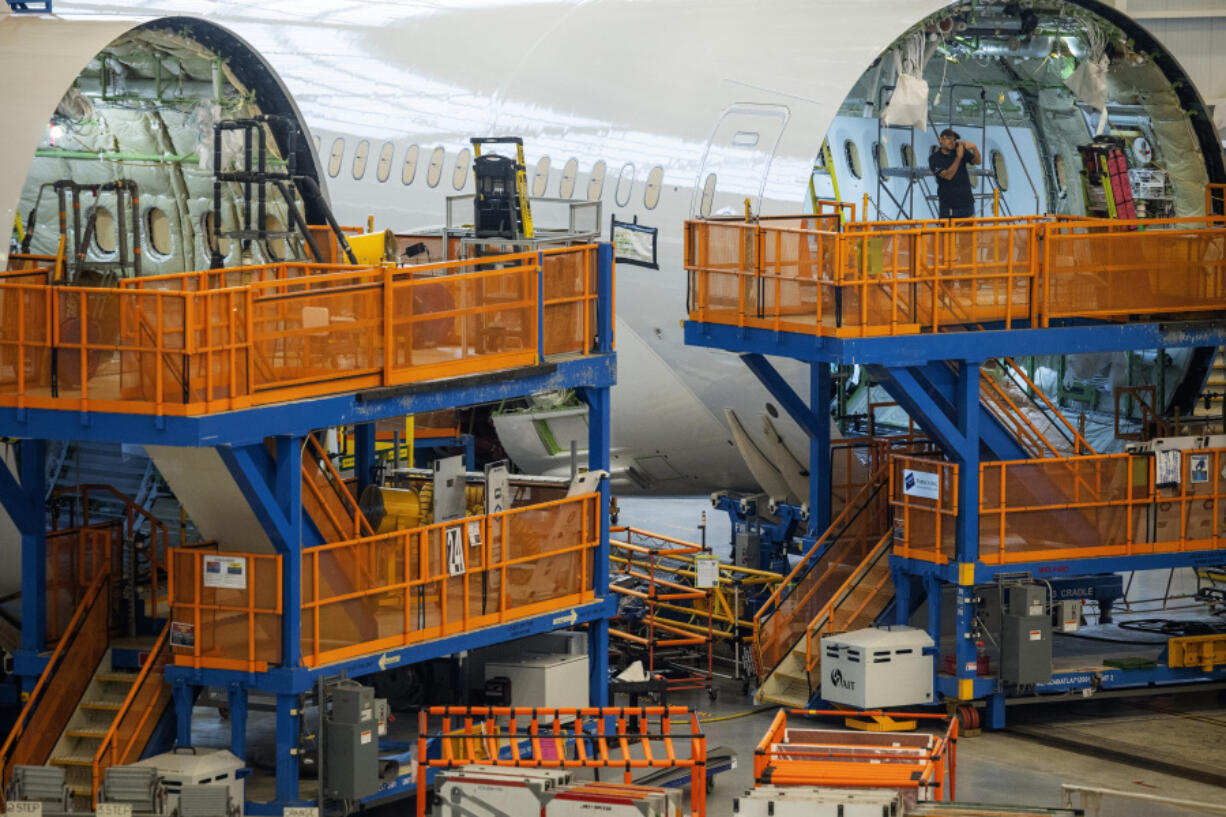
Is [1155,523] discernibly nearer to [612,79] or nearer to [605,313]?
[605,313]

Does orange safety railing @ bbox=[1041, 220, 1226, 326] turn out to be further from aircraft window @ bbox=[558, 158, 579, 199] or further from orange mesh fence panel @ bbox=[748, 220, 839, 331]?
aircraft window @ bbox=[558, 158, 579, 199]

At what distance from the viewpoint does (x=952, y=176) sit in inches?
1115

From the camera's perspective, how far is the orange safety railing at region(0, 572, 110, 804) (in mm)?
21016

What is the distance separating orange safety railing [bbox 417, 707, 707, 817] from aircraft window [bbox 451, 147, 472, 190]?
10.8 m

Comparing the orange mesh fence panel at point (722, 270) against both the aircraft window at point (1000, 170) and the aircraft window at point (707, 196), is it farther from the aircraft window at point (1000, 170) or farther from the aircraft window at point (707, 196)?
the aircraft window at point (1000, 170)

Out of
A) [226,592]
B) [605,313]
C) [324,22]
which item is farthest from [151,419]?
[324,22]

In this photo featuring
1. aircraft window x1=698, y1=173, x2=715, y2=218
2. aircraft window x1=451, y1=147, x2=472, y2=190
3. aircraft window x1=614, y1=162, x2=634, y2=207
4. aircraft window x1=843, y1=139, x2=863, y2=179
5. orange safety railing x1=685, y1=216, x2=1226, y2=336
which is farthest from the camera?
aircraft window x1=451, y1=147, x2=472, y2=190

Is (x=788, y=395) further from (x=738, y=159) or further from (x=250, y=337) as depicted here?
(x=250, y=337)

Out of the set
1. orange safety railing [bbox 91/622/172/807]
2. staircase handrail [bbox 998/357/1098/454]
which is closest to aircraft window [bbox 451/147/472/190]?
staircase handrail [bbox 998/357/1098/454]

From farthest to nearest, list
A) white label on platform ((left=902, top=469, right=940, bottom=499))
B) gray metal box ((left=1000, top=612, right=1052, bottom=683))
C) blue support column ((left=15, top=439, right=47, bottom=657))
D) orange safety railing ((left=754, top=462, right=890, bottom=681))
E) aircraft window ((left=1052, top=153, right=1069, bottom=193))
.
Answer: aircraft window ((left=1052, top=153, right=1069, bottom=193)), orange safety railing ((left=754, top=462, right=890, bottom=681)), white label on platform ((left=902, top=469, right=940, bottom=499)), gray metal box ((left=1000, top=612, right=1052, bottom=683)), blue support column ((left=15, top=439, right=47, bottom=657))

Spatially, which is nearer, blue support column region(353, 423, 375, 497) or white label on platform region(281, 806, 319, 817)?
white label on platform region(281, 806, 319, 817)

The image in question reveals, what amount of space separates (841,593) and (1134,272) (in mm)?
5011

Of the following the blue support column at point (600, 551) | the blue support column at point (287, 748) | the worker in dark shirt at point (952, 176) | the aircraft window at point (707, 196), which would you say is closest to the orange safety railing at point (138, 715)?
the blue support column at point (287, 748)

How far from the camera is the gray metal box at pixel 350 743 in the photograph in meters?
20.0
